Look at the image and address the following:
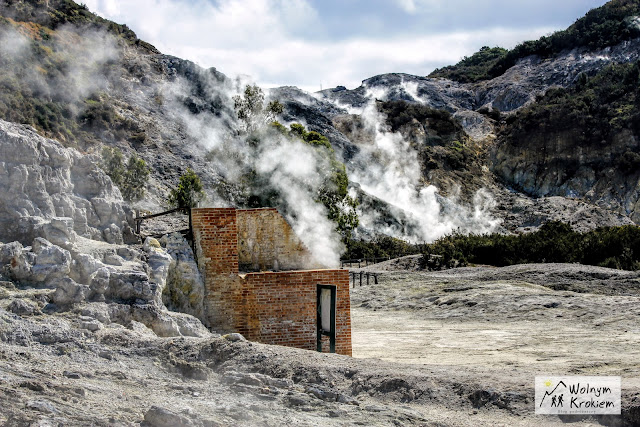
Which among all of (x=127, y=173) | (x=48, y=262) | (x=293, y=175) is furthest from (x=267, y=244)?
(x=127, y=173)

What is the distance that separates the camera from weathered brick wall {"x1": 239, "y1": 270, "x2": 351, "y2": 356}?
357 inches

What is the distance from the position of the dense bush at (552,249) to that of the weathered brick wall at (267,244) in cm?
1884

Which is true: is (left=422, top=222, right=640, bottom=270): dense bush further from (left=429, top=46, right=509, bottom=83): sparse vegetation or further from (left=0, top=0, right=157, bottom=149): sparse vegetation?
(left=429, top=46, right=509, bottom=83): sparse vegetation

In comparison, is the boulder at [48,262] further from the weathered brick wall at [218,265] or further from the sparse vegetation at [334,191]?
the sparse vegetation at [334,191]

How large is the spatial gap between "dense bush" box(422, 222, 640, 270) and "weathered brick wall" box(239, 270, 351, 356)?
19372 mm

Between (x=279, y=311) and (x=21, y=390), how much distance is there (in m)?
4.61

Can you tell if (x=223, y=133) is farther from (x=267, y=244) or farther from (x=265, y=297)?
(x=265, y=297)

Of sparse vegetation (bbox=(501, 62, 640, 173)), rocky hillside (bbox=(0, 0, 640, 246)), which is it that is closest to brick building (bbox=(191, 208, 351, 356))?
rocky hillside (bbox=(0, 0, 640, 246))

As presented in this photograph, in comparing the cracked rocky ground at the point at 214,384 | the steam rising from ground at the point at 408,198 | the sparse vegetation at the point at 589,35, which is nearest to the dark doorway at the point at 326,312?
the cracked rocky ground at the point at 214,384

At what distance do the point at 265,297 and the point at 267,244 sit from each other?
123 cm

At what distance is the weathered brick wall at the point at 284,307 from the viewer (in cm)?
907

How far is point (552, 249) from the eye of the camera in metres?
29.9

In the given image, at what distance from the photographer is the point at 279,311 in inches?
360

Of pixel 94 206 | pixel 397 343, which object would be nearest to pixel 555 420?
pixel 94 206
